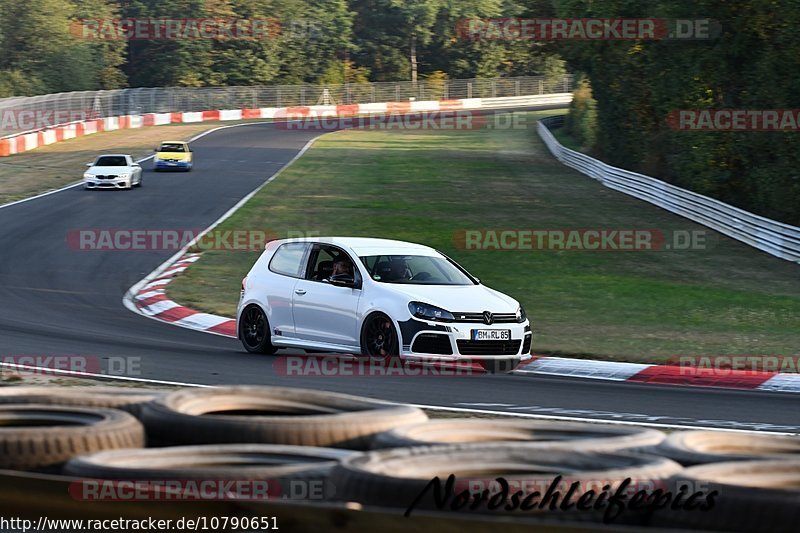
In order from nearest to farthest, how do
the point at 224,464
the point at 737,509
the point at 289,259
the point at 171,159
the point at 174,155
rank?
the point at 737,509 → the point at 224,464 → the point at 289,259 → the point at 171,159 → the point at 174,155

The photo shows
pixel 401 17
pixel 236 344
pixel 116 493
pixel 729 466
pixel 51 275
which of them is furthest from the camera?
pixel 401 17

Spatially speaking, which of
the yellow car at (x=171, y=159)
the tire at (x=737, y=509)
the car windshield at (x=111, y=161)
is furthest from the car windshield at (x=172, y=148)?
the tire at (x=737, y=509)

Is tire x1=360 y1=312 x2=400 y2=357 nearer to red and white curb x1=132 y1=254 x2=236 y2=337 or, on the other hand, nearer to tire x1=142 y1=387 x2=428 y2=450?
red and white curb x1=132 y1=254 x2=236 y2=337

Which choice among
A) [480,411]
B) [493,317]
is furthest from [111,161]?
[480,411]

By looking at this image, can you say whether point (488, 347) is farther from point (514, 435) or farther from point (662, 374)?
point (514, 435)

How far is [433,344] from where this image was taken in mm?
13109

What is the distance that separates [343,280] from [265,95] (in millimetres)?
80033

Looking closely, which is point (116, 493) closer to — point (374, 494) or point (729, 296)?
point (374, 494)

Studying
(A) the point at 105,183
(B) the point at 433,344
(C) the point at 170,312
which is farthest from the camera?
(A) the point at 105,183

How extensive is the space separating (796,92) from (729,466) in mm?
23187

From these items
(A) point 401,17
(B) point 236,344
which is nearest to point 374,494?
(B) point 236,344

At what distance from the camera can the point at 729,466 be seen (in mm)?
4816

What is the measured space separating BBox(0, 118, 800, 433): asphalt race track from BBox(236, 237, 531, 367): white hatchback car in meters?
0.55

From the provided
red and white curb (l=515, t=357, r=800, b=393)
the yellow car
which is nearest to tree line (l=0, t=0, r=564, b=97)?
the yellow car
